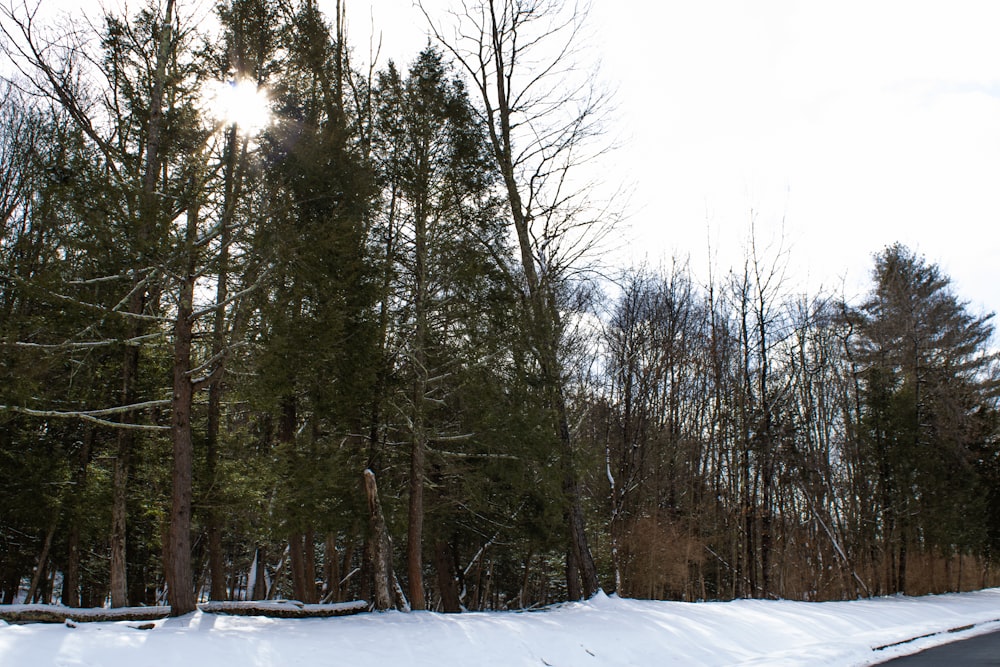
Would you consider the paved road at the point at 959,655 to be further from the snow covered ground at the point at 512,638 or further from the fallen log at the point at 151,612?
the fallen log at the point at 151,612

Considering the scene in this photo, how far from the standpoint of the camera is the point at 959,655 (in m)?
10.4

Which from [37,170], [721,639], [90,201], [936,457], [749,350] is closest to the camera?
[90,201]

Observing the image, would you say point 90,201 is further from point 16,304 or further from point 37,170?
point 16,304

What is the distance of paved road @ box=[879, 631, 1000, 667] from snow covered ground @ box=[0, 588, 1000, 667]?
1.21 ft

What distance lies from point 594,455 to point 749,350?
7.84 metres

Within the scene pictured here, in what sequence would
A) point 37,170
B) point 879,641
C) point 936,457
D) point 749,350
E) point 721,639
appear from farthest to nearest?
1. point 936,457
2. point 749,350
3. point 879,641
4. point 721,639
5. point 37,170

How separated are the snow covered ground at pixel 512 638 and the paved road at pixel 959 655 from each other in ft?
1.21

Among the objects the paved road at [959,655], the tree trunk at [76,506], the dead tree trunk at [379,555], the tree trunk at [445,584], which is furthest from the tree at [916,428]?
the tree trunk at [76,506]

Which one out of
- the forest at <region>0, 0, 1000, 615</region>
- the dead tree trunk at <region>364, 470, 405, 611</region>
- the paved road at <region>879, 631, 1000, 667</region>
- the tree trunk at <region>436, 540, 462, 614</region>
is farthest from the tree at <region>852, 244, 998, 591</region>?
the dead tree trunk at <region>364, 470, 405, 611</region>

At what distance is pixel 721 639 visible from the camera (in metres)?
10.6

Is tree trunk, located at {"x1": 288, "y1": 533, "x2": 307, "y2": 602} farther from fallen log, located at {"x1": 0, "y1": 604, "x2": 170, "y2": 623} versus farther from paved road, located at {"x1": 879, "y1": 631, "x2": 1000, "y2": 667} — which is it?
paved road, located at {"x1": 879, "y1": 631, "x2": 1000, "y2": 667}

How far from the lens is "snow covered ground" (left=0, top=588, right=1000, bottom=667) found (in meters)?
6.41

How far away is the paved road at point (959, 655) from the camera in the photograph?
9.52 m

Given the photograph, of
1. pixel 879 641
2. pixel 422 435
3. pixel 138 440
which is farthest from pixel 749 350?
pixel 138 440
